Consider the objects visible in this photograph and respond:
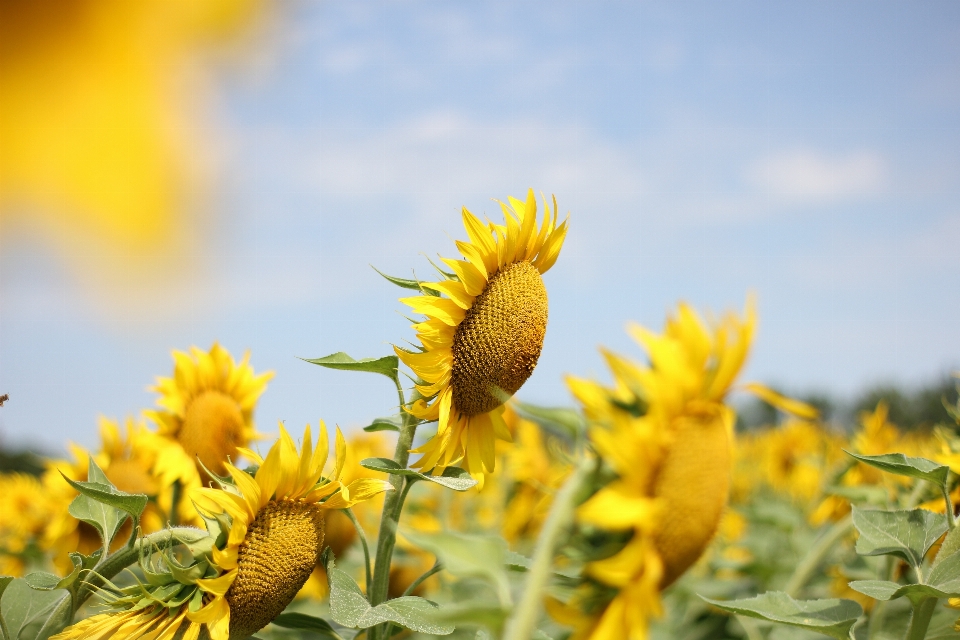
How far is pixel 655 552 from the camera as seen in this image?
1125 millimetres

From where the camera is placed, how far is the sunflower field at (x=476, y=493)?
1.12 metres

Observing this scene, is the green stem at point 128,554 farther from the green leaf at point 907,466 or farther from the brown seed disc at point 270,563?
the green leaf at point 907,466

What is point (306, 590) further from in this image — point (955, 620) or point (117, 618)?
point (955, 620)

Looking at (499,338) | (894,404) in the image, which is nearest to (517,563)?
(499,338)

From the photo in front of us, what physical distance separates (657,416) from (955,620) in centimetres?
153

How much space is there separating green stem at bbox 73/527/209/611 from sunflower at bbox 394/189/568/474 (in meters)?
0.51

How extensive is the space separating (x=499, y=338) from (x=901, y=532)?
1.11 meters

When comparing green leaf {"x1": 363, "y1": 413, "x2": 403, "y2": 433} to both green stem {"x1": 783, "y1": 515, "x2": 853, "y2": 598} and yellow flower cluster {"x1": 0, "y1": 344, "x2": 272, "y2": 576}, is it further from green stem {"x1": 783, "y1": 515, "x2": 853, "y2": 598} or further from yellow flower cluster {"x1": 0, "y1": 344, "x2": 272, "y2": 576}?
green stem {"x1": 783, "y1": 515, "x2": 853, "y2": 598}

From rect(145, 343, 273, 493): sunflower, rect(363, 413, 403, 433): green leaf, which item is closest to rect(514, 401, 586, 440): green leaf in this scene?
rect(363, 413, 403, 433): green leaf

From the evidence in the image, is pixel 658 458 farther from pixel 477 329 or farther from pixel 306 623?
pixel 306 623

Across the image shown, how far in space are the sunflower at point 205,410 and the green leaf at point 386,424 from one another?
0.73 meters

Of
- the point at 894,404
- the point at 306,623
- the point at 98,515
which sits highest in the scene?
the point at 894,404

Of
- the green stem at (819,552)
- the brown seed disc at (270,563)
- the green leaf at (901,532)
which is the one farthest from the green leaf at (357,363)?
the green stem at (819,552)

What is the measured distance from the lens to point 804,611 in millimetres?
→ 1811
